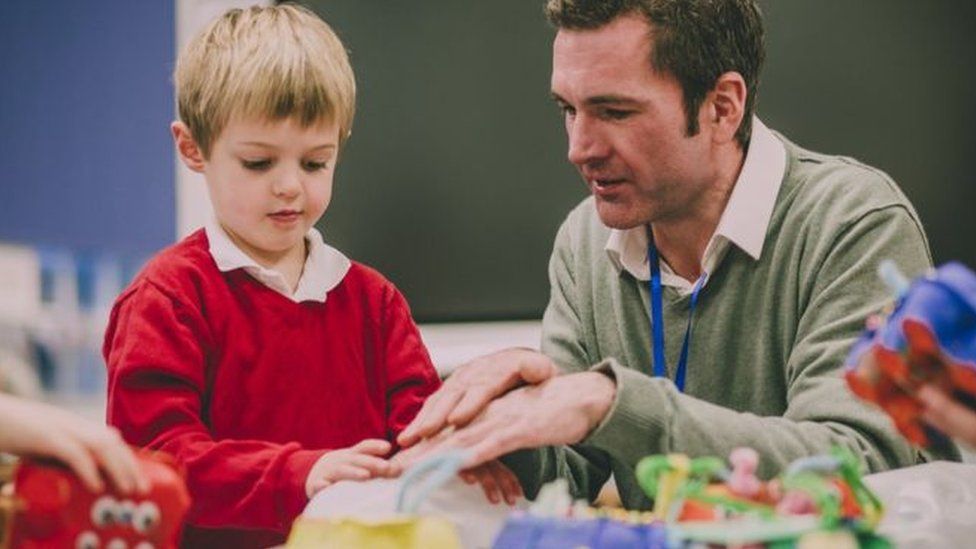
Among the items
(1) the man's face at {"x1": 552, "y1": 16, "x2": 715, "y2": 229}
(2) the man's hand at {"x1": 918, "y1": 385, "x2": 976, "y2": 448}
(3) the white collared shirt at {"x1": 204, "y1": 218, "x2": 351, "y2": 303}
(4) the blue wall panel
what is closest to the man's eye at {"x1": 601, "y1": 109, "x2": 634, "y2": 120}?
(1) the man's face at {"x1": 552, "y1": 16, "x2": 715, "y2": 229}

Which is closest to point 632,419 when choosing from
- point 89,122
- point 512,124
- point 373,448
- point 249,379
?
point 373,448

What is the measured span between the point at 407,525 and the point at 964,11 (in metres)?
2.43

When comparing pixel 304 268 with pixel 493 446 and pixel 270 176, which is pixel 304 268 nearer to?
pixel 270 176

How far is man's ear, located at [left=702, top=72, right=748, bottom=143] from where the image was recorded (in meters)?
1.82

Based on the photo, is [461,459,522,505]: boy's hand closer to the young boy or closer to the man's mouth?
the young boy

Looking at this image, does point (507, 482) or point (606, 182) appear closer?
point (507, 482)

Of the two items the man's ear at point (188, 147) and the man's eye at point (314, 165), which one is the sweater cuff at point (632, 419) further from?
the man's ear at point (188, 147)

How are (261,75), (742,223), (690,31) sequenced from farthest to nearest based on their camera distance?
(690,31) < (742,223) < (261,75)

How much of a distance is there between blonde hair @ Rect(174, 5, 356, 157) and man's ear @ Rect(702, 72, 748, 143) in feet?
2.00

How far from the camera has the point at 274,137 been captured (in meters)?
1.39

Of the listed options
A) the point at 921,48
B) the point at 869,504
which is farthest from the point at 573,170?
the point at 869,504

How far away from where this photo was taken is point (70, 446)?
2.73 feet

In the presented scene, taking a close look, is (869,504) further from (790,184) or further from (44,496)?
(790,184)

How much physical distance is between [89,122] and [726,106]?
57.8 inches
